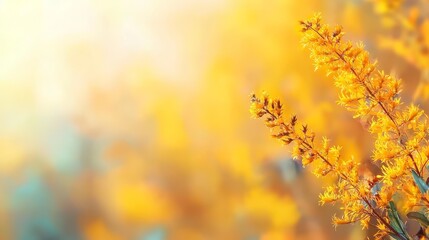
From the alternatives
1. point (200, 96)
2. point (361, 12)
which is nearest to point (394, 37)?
point (361, 12)

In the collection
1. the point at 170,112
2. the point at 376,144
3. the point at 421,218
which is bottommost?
the point at 421,218

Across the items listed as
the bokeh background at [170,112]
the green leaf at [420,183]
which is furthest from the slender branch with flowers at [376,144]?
the bokeh background at [170,112]

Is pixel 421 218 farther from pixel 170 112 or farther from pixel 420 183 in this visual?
pixel 170 112

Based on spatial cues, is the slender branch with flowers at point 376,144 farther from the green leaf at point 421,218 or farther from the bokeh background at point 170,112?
the bokeh background at point 170,112

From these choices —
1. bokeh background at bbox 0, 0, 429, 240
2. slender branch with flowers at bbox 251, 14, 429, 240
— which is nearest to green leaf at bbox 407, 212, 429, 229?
slender branch with flowers at bbox 251, 14, 429, 240

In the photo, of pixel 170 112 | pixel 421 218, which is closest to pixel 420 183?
pixel 421 218

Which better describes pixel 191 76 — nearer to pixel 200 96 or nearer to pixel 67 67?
pixel 200 96
